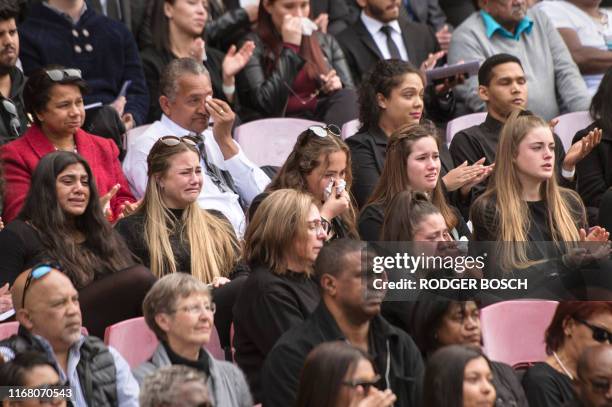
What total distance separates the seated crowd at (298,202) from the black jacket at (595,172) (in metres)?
0.02

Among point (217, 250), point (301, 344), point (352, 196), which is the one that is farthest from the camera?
point (352, 196)

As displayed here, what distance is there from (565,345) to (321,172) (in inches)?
65.7

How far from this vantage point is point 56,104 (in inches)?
258

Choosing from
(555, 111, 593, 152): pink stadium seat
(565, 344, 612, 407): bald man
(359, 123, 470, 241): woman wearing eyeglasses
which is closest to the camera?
(565, 344, 612, 407): bald man

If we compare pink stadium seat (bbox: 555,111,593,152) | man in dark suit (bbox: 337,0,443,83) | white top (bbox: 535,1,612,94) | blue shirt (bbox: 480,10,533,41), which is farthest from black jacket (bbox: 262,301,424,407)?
white top (bbox: 535,1,612,94)

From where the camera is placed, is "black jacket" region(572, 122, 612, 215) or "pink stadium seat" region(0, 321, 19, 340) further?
"black jacket" region(572, 122, 612, 215)

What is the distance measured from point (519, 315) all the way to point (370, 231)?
93 cm

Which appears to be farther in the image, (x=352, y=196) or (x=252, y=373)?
(x=352, y=196)

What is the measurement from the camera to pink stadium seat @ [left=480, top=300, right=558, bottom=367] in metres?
5.48

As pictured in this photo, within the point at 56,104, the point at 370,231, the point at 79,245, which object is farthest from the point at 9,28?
the point at 370,231

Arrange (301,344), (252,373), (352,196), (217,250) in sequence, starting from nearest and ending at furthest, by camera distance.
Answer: (301,344)
(252,373)
(217,250)
(352,196)

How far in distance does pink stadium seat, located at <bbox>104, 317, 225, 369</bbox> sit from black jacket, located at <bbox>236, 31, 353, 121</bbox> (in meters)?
2.93

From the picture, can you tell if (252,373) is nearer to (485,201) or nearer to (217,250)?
(217,250)

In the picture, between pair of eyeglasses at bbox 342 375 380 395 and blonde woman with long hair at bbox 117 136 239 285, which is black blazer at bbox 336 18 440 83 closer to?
blonde woman with long hair at bbox 117 136 239 285
